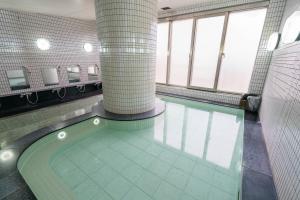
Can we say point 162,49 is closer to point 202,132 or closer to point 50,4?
point 50,4

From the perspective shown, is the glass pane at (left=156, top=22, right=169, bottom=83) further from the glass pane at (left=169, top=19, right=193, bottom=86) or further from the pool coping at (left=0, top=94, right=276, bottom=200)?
the pool coping at (left=0, top=94, right=276, bottom=200)

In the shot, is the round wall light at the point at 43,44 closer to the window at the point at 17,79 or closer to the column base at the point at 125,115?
the window at the point at 17,79

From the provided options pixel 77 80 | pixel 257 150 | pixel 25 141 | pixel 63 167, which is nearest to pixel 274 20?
pixel 257 150

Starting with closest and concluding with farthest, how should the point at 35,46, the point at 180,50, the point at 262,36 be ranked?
the point at 262,36 < the point at 35,46 < the point at 180,50

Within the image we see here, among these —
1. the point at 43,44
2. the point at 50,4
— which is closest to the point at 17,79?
the point at 43,44

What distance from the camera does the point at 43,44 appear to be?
3551mm

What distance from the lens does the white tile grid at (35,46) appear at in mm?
3068

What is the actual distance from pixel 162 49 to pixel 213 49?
65.2 inches

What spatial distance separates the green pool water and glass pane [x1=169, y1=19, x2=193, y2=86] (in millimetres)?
2095

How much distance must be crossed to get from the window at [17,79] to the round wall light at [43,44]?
73 cm

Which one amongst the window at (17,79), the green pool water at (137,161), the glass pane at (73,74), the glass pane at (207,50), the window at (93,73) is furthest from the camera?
the window at (93,73)

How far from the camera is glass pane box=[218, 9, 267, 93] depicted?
10.4ft

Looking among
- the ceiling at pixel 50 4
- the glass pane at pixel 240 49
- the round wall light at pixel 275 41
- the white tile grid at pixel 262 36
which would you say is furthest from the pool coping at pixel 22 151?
the ceiling at pixel 50 4

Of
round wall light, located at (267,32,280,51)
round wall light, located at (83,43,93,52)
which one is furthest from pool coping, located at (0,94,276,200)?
round wall light, located at (83,43,93,52)
